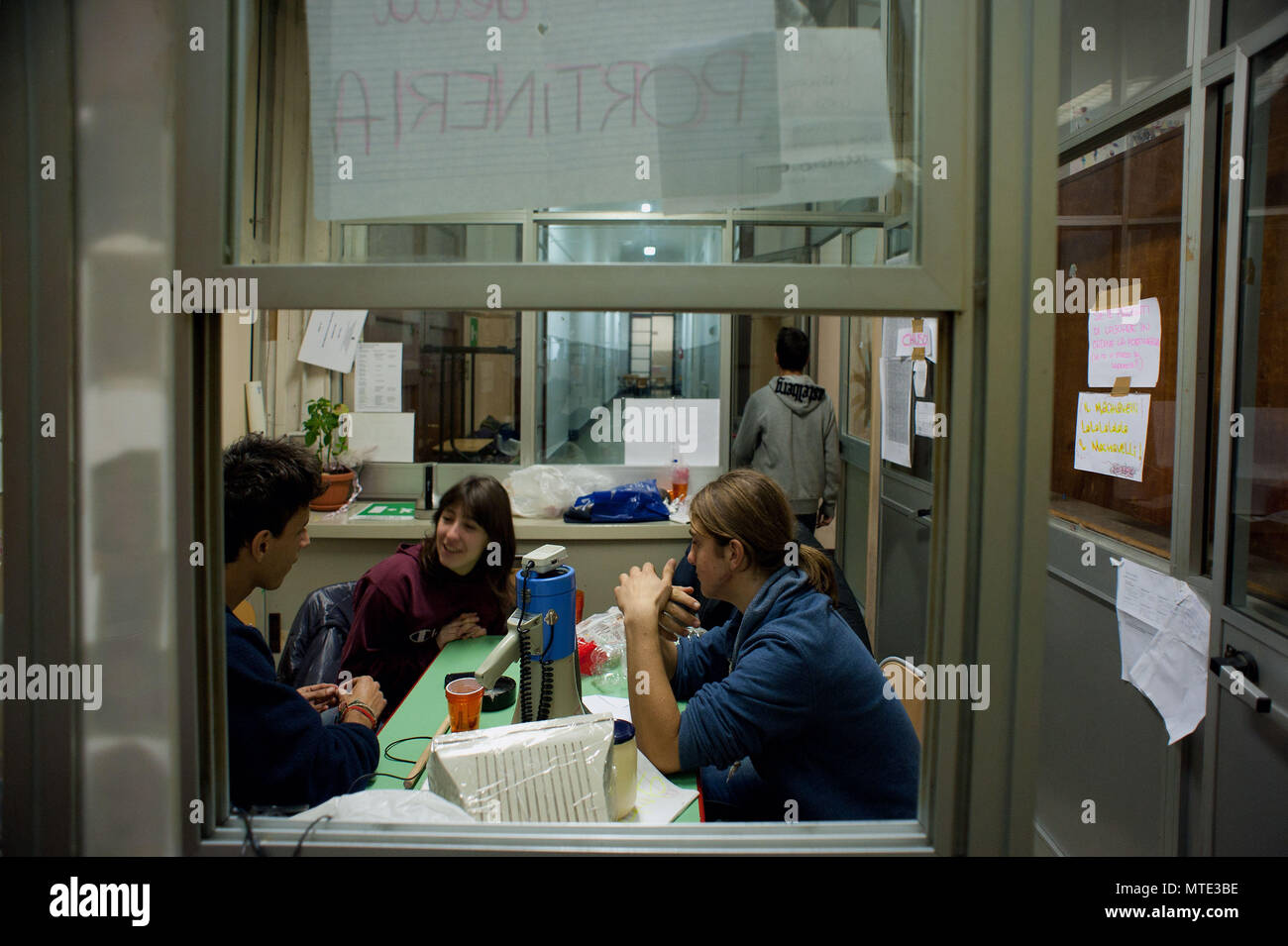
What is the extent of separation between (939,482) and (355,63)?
2.09 feet

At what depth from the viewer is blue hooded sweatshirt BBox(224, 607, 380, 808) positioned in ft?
3.68

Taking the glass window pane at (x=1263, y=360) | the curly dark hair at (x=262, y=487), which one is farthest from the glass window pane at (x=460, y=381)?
the glass window pane at (x=1263, y=360)

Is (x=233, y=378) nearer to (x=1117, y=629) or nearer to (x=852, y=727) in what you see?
(x=852, y=727)

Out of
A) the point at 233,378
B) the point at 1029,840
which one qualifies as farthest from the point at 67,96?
the point at 233,378

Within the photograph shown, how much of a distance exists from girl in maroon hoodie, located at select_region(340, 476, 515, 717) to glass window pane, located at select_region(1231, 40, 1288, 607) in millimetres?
1790

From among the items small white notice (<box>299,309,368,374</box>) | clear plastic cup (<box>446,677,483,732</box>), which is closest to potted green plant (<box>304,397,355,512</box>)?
small white notice (<box>299,309,368,374</box>)

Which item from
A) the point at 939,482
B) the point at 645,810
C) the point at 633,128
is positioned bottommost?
the point at 645,810

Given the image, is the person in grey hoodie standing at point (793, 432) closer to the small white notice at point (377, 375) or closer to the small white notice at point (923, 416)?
the small white notice at point (923, 416)

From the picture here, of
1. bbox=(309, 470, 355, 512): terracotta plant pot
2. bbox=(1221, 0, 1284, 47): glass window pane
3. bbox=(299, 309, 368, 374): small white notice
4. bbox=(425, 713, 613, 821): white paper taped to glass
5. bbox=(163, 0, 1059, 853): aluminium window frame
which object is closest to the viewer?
bbox=(163, 0, 1059, 853): aluminium window frame

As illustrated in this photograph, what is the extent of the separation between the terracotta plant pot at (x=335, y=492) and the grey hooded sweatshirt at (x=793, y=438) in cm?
191

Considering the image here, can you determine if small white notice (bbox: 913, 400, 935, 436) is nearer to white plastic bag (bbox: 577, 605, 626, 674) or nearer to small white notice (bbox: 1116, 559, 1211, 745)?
small white notice (bbox: 1116, 559, 1211, 745)

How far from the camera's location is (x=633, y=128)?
63cm

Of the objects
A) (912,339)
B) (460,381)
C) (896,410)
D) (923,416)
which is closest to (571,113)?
(923,416)
